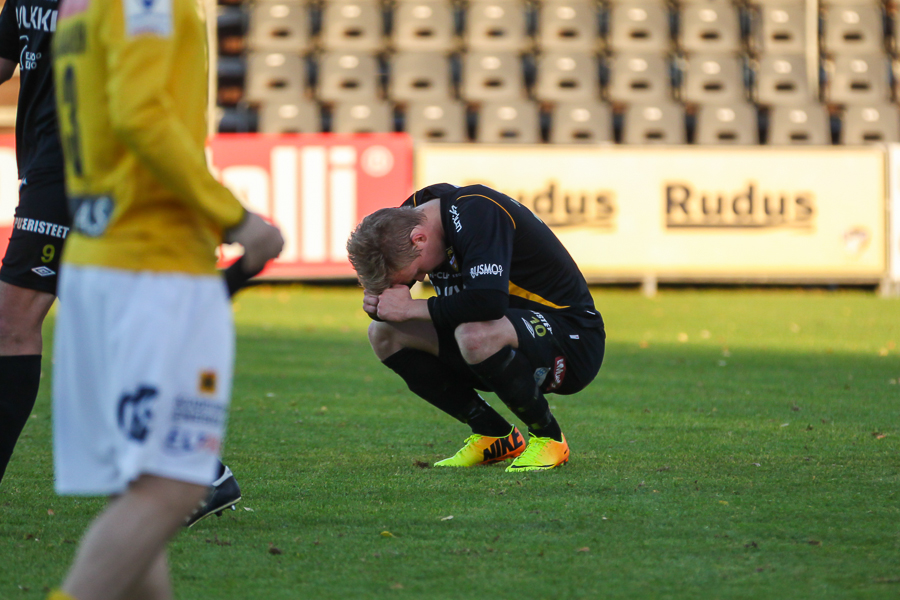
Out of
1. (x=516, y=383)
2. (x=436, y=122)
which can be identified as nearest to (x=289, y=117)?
(x=436, y=122)

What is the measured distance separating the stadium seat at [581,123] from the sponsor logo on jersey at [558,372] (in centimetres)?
1014

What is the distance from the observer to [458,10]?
16.1 meters

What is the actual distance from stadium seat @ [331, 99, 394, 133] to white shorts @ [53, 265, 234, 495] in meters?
12.3

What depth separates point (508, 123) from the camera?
45.6ft

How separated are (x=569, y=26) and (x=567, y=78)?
Result: 3.21 ft

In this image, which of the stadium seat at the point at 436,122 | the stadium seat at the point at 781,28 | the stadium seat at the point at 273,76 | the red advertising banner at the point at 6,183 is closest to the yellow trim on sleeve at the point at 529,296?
the red advertising banner at the point at 6,183

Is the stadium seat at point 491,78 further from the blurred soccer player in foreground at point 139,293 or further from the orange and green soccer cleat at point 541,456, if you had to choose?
the blurred soccer player in foreground at point 139,293

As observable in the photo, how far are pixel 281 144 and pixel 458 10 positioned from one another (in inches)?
223

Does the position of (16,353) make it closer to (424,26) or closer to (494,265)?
(494,265)

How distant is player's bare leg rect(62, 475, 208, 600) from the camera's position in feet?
5.46

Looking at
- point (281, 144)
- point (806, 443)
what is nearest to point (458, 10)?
point (281, 144)

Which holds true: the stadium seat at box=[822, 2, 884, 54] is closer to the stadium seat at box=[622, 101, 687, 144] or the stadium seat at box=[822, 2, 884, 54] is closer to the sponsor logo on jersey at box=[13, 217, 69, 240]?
the stadium seat at box=[622, 101, 687, 144]

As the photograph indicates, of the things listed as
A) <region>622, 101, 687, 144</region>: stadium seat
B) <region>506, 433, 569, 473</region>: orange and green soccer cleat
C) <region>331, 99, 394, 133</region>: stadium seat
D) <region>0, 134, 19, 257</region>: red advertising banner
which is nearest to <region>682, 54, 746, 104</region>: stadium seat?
<region>622, 101, 687, 144</region>: stadium seat

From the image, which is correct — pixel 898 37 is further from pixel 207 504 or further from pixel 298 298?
pixel 207 504
